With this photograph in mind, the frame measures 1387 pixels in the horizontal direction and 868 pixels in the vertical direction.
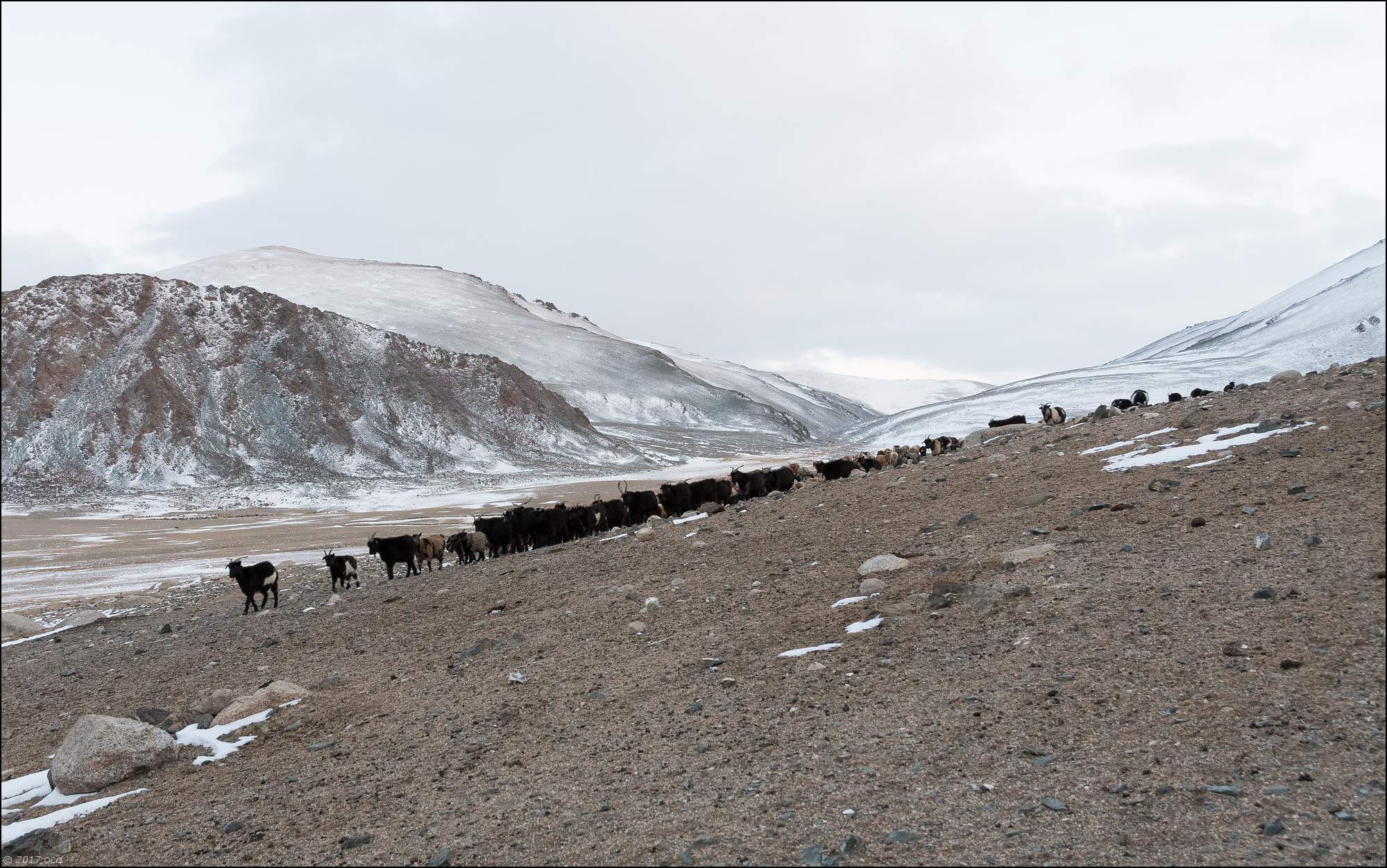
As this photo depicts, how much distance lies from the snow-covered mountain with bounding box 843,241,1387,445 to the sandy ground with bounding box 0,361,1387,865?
5949 cm

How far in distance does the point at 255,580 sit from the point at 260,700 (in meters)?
8.75

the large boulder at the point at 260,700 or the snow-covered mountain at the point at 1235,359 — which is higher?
the snow-covered mountain at the point at 1235,359

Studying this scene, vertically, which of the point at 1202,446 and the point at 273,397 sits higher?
the point at 273,397

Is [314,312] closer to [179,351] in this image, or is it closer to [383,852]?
[179,351]

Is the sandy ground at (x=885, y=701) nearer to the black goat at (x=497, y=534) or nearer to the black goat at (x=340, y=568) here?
the black goat at (x=340, y=568)

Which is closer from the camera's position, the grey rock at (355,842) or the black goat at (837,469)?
the grey rock at (355,842)

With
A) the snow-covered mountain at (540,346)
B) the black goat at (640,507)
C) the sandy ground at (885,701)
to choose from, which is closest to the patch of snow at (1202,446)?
the sandy ground at (885,701)

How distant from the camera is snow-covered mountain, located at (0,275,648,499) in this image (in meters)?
64.4

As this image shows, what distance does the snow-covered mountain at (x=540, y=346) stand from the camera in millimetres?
141250

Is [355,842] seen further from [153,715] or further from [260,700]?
[153,715]

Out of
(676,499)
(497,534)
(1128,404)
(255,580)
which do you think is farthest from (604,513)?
(1128,404)

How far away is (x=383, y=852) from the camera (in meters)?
5.55

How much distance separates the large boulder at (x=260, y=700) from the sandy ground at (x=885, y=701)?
44 centimetres

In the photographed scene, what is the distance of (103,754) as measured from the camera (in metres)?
7.25
